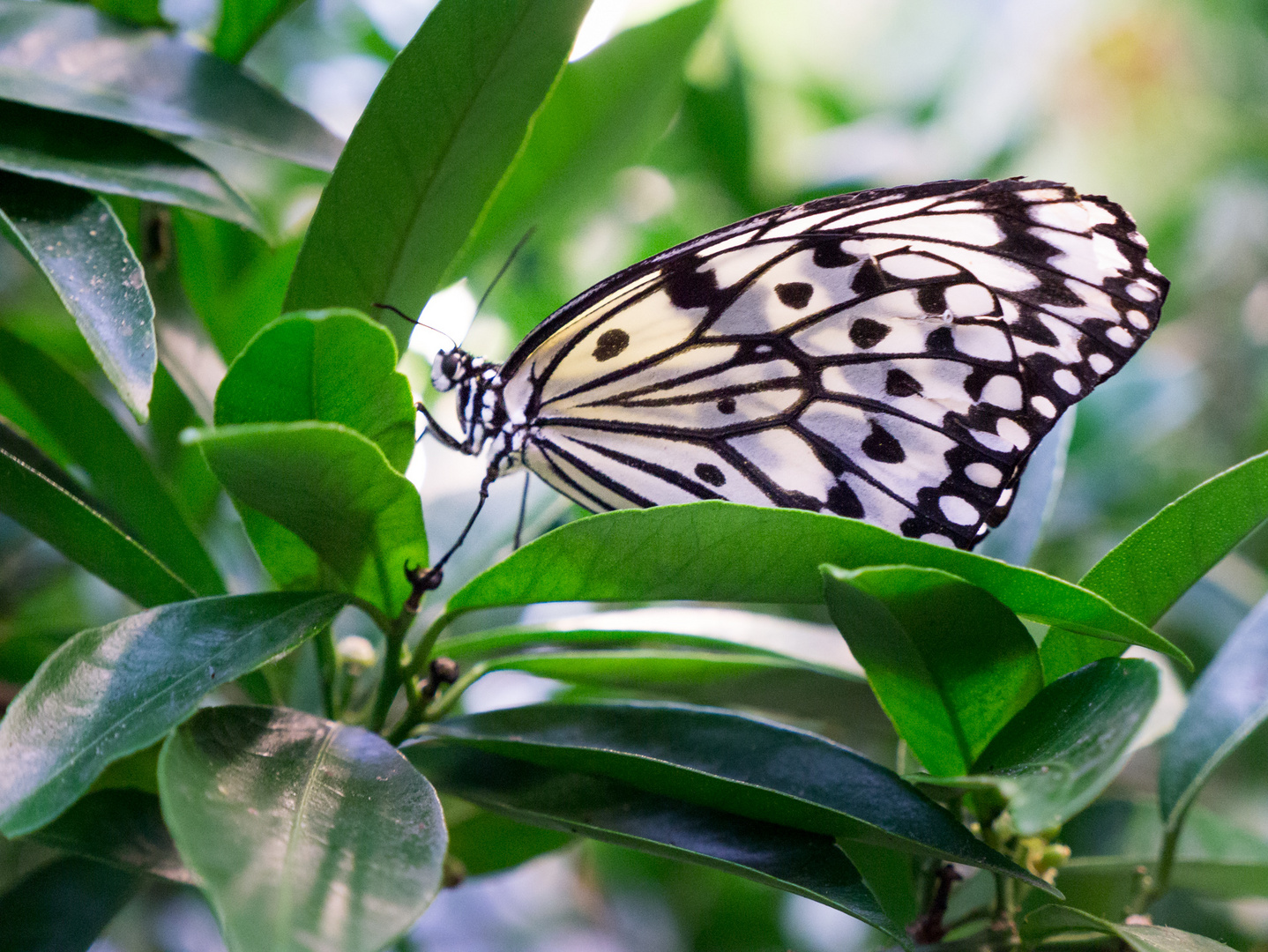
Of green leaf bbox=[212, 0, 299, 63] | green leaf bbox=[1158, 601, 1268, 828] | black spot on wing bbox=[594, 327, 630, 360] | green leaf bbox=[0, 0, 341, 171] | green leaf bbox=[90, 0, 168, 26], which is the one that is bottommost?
green leaf bbox=[1158, 601, 1268, 828]

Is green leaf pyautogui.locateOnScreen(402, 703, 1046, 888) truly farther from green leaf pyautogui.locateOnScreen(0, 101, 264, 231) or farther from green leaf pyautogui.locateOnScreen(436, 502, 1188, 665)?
green leaf pyautogui.locateOnScreen(0, 101, 264, 231)

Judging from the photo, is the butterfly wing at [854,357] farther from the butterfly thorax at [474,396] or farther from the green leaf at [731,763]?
the green leaf at [731,763]

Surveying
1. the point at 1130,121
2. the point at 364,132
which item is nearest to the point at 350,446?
the point at 364,132

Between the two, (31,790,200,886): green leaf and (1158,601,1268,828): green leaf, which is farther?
(1158,601,1268,828): green leaf

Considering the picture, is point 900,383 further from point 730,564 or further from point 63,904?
point 63,904

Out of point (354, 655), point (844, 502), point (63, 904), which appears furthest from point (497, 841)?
point (844, 502)

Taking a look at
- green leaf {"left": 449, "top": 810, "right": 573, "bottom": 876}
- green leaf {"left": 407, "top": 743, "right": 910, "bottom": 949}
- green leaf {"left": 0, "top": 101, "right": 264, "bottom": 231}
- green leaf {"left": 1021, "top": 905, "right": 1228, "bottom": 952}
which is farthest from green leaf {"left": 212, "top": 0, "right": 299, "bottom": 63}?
green leaf {"left": 1021, "top": 905, "right": 1228, "bottom": 952}

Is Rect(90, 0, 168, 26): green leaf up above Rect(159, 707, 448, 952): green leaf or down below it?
above

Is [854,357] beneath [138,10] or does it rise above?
beneath
